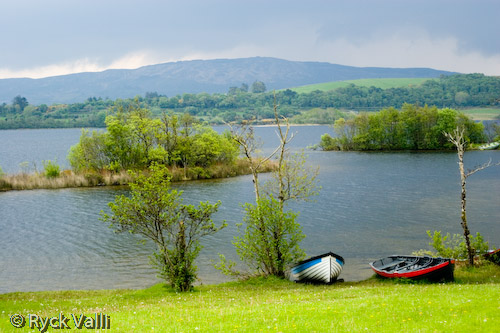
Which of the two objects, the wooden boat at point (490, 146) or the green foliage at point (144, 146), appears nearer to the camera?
the green foliage at point (144, 146)

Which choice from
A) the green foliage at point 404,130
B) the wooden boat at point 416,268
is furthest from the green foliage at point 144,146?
the green foliage at point 404,130

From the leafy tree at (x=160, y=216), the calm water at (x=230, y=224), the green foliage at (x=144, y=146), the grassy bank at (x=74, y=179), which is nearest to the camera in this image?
the leafy tree at (x=160, y=216)

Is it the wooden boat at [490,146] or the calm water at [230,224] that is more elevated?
the wooden boat at [490,146]

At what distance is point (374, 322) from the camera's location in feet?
46.2

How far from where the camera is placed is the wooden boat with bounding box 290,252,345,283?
2678cm

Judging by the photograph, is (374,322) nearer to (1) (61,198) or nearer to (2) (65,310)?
(2) (65,310)

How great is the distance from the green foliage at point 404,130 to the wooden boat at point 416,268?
3776 inches

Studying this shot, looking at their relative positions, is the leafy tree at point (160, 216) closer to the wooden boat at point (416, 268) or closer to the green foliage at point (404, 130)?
the wooden boat at point (416, 268)

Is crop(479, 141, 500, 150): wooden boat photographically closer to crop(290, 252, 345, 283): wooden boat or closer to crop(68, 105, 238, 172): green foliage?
crop(68, 105, 238, 172): green foliage

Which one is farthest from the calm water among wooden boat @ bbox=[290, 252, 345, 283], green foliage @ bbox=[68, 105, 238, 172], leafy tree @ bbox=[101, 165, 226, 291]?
green foliage @ bbox=[68, 105, 238, 172]

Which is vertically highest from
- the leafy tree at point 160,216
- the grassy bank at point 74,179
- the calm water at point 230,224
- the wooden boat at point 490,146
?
the leafy tree at point 160,216

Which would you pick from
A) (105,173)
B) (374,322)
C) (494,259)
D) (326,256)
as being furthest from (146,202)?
(105,173)

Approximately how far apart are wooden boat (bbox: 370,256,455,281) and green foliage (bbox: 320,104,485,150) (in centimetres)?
9592

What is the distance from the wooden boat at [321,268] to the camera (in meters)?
26.8
